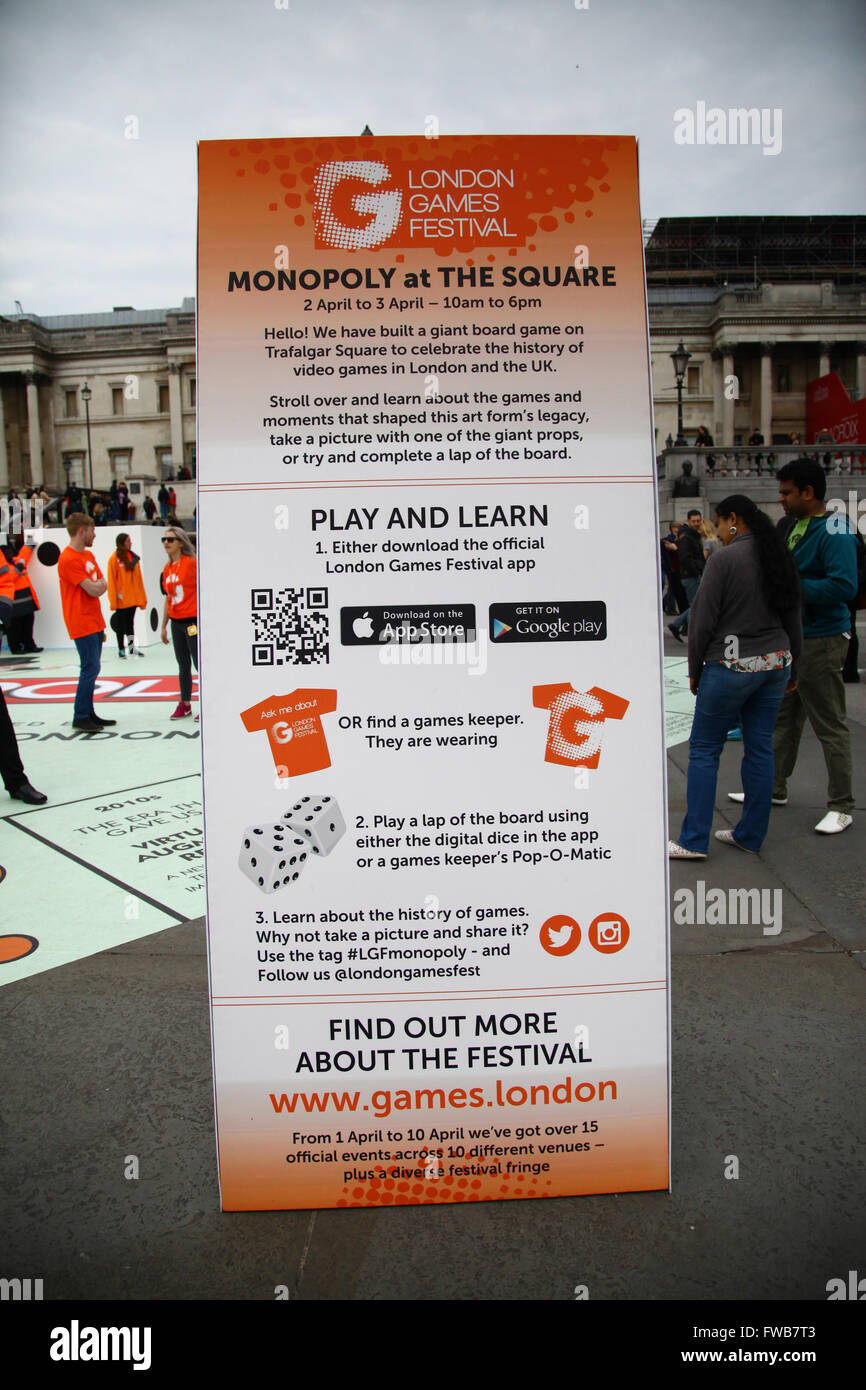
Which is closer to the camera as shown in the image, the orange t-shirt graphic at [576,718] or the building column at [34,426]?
the orange t-shirt graphic at [576,718]

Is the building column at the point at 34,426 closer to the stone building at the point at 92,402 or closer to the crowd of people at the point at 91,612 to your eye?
the stone building at the point at 92,402

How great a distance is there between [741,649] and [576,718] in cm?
260

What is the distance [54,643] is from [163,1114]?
608 inches

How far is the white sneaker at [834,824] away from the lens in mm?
5168

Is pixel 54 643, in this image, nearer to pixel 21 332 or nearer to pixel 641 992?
pixel 641 992

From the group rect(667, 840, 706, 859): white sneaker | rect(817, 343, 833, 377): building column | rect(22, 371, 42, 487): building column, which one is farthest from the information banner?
rect(22, 371, 42, 487): building column

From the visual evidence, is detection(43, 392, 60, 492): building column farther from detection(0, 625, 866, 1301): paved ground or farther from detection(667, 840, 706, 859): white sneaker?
detection(0, 625, 866, 1301): paved ground

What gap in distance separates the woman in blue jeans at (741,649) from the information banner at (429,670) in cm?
244

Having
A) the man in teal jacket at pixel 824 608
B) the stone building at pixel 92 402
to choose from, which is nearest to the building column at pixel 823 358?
the stone building at pixel 92 402

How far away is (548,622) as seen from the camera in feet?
7.03

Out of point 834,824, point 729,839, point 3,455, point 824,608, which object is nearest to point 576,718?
point 729,839

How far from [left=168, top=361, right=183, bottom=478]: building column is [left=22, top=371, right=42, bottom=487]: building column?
35.8 ft

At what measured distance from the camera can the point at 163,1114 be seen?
8.80 ft

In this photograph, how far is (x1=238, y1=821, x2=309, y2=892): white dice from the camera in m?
2.16
